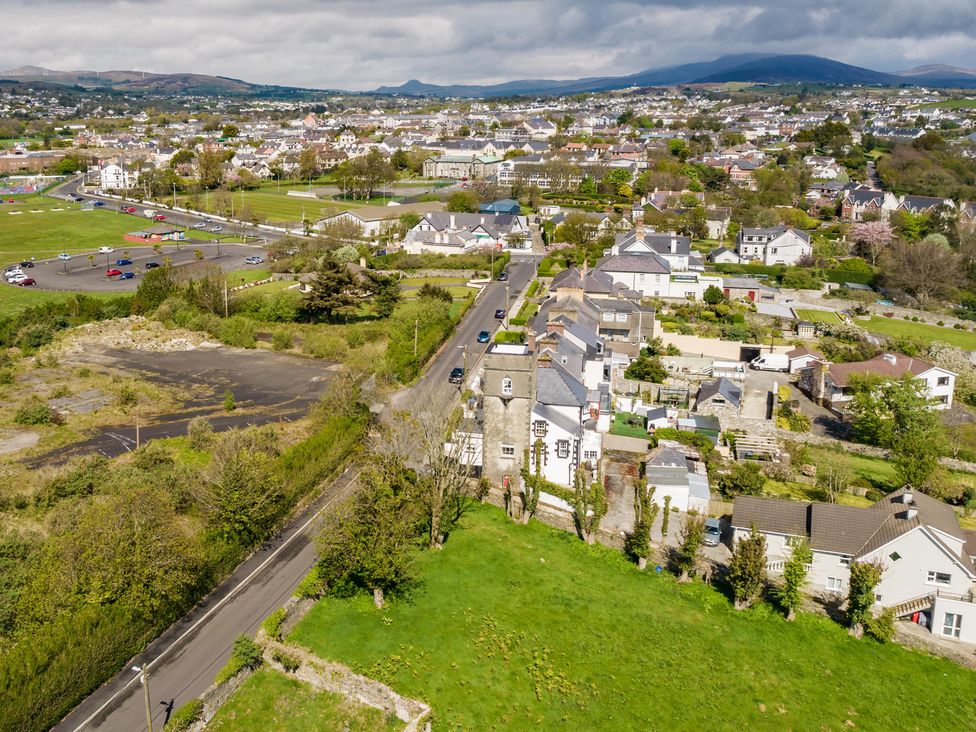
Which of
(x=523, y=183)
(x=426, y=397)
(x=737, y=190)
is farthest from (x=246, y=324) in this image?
(x=737, y=190)

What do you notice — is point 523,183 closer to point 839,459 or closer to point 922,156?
point 922,156

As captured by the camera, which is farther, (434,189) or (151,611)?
(434,189)

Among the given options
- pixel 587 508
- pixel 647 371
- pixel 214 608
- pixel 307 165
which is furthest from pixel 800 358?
pixel 307 165

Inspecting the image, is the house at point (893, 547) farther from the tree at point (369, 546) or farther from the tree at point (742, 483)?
the tree at point (369, 546)

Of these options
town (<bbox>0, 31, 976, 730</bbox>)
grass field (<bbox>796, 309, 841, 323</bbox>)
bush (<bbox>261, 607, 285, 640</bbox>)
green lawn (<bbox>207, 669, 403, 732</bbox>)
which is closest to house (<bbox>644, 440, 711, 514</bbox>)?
town (<bbox>0, 31, 976, 730</bbox>)

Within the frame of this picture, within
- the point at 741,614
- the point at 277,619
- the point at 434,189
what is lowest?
the point at 741,614

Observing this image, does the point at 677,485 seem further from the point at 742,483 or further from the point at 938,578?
the point at 938,578
